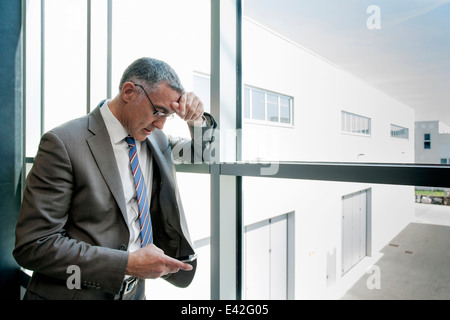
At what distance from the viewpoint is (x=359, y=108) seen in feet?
4.53

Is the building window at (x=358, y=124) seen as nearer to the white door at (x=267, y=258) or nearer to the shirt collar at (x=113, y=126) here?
the shirt collar at (x=113, y=126)

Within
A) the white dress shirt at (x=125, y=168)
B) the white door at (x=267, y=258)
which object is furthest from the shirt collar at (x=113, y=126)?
the white door at (x=267, y=258)

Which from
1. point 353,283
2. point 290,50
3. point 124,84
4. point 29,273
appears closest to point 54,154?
point 124,84

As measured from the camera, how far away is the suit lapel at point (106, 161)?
1140 mm

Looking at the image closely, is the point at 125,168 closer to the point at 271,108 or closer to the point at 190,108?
the point at 190,108

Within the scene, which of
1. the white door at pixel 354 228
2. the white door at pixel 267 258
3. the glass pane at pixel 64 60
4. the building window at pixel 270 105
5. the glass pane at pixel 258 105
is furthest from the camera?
the white door at pixel 267 258

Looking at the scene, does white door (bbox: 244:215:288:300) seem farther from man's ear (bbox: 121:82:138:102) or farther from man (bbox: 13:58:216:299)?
man's ear (bbox: 121:82:138:102)

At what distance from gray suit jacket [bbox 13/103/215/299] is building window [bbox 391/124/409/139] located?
1.13 m

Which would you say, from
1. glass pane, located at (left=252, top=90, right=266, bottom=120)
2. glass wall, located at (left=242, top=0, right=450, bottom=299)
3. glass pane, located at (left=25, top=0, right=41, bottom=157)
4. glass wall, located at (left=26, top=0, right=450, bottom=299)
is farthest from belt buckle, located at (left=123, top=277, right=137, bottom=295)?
glass pane, located at (left=252, top=90, right=266, bottom=120)

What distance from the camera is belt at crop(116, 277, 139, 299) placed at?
1271 millimetres

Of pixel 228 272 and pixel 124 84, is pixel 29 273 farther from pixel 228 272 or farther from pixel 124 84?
pixel 124 84

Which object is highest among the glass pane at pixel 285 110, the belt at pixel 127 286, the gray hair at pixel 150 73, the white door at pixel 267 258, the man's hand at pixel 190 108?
the glass pane at pixel 285 110

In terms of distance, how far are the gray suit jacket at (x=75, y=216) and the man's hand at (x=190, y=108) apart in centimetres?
33

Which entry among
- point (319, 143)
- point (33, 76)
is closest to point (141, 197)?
point (319, 143)
